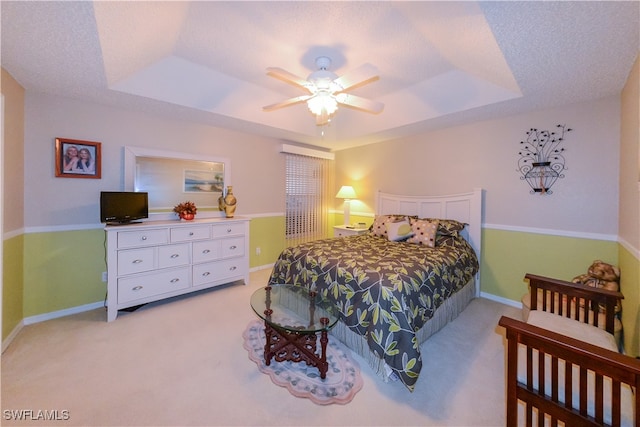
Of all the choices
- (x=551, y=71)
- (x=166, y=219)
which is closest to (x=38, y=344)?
(x=166, y=219)

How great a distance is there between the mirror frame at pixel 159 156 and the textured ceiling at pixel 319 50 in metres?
0.50

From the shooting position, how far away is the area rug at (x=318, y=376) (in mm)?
1667

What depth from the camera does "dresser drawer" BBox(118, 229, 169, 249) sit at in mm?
2646

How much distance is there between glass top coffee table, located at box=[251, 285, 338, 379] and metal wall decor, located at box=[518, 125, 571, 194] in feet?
9.28

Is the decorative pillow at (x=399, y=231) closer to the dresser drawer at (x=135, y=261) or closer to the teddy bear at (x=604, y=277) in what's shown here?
the teddy bear at (x=604, y=277)

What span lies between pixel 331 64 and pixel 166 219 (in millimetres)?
2828

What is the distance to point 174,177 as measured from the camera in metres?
3.41

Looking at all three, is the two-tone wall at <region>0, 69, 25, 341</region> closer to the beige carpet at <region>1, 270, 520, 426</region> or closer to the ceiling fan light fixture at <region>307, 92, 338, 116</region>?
the beige carpet at <region>1, 270, 520, 426</region>

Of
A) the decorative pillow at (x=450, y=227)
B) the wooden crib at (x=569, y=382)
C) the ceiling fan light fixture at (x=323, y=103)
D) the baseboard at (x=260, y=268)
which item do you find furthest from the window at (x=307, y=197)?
the wooden crib at (x=569, y=382)

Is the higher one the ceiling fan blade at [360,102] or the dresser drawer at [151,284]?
the ceiling fan blade at [360,102]

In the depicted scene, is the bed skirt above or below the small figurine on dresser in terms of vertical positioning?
below

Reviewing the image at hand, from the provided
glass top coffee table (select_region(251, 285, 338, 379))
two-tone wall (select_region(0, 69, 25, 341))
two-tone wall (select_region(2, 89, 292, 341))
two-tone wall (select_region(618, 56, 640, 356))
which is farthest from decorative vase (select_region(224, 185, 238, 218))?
two-tone wall (select_region(618, 56, 640, 356))

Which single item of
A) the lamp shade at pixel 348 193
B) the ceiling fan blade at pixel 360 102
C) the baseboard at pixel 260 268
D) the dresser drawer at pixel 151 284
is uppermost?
the ceiling fan blade at pixel 360 102

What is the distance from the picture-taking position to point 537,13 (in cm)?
159
